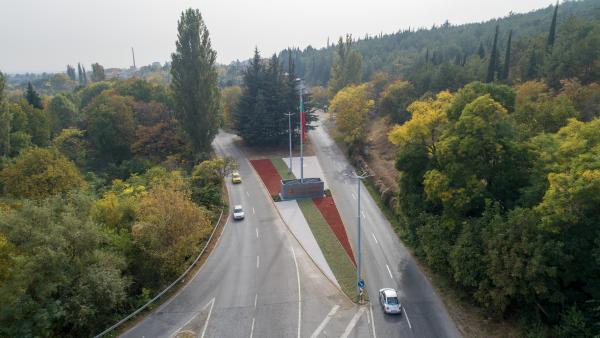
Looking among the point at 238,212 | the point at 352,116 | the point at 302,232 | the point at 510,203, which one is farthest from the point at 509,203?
the point at 352,116

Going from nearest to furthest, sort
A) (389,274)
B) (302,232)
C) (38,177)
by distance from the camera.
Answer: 1. (389,274)
2. (38,177)
3. (302,232)

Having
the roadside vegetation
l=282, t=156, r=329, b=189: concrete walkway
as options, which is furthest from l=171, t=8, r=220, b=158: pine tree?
the roadside vegetation

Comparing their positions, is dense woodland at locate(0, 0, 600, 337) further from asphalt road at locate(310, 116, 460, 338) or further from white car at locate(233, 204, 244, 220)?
white car at locate(233, 204, 244, 220)

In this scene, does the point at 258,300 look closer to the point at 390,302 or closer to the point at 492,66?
the point at 390,302

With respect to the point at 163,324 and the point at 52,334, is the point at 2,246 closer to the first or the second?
the point at 52,334

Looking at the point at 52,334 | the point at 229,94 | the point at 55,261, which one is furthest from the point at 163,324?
the point at 229,94

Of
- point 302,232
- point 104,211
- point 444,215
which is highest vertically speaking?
point 104,211
